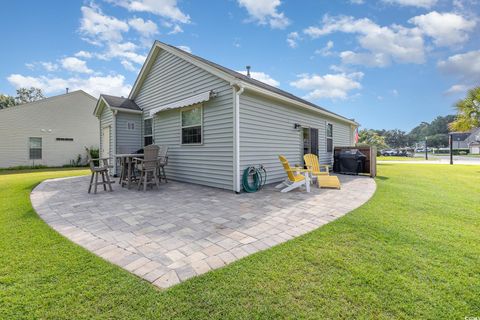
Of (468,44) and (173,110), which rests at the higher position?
(468,44)

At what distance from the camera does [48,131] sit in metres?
14.4

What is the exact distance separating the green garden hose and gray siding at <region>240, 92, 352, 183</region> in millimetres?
182

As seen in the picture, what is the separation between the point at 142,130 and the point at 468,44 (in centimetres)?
1906

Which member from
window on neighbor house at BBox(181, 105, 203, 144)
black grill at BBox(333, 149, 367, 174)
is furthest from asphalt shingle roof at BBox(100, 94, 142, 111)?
black grill at BBox(333, 149, 367, 174)

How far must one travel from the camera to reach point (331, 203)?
4512 mm

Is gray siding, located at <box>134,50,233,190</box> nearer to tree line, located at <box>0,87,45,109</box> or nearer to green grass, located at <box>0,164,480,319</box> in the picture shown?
green grass, located at <box>0,164,480,319</box>

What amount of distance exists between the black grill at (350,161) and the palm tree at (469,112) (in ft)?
41.9

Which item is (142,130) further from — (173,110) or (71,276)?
(71,276)

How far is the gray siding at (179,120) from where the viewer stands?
19.3ft

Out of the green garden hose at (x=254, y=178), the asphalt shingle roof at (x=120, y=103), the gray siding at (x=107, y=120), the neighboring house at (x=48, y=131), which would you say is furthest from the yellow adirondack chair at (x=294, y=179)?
the neighboring house at (x=48, y=131)

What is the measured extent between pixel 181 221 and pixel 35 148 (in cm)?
1647

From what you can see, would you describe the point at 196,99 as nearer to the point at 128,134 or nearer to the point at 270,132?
the point at 270,132

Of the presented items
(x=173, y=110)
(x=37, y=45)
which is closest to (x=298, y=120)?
(x=173, y=110)

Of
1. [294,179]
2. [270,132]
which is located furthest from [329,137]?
[294,179]
